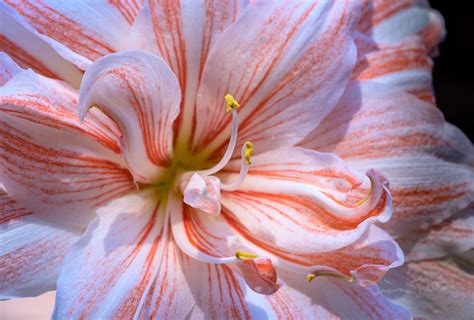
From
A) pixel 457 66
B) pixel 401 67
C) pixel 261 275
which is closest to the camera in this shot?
pixel 261 275

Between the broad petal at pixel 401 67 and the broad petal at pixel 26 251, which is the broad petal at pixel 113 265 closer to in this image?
the broad petal at pixel 26 251

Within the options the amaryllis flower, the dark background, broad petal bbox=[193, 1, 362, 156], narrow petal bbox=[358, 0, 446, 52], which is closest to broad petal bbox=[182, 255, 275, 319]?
the amaryllis flower

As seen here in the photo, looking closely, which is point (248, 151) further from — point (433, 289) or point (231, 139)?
point (433, 289)

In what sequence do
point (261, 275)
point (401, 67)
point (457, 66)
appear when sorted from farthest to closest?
point (457, 66), point (401, 67), point (261, 275)

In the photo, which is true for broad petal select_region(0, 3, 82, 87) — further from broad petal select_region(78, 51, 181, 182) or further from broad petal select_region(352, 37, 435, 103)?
broad petal select_region(352, 37, 435, 103)

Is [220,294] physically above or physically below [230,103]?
below

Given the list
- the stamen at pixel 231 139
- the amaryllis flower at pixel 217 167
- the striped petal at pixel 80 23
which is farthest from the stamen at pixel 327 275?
the striped petal at pixel 80 23

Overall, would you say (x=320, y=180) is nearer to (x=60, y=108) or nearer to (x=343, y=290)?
(x=343, y=290)

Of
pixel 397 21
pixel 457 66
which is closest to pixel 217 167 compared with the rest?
pixel 397 21
